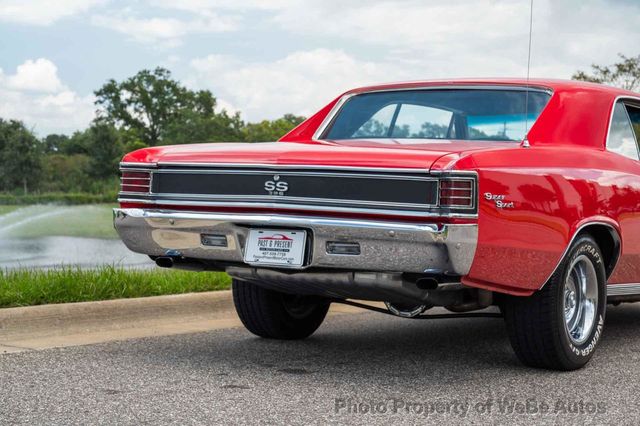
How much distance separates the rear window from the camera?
19.1 feet

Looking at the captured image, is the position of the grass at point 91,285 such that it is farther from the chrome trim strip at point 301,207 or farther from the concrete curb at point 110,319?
the chrome trim strip at point 301,207

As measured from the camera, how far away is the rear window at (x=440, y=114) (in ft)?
19.1

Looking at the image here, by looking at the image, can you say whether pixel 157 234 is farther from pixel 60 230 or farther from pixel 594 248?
pixel 60 230

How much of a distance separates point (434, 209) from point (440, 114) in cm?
153

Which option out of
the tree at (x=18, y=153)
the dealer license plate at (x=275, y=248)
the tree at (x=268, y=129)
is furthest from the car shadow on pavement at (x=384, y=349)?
the tree at (x=268, y=129)

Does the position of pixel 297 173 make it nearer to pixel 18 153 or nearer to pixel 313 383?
pixel 313 383

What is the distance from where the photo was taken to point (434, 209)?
475 cm

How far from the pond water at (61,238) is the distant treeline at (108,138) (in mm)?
886

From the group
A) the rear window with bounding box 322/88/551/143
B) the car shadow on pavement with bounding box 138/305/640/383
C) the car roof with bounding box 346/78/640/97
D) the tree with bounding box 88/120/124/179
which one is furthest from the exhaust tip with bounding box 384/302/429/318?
the tree with bounding box 88/120/124/179

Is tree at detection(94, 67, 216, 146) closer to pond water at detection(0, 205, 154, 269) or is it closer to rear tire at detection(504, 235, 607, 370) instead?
pond water at detection(0, 205, 154, 269)

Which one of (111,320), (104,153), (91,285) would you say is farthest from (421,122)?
(104,153)

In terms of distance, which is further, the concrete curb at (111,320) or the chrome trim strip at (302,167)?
the concrete curb at (111,320)

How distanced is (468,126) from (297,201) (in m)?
1.43

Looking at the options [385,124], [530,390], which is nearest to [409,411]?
[530,390]
